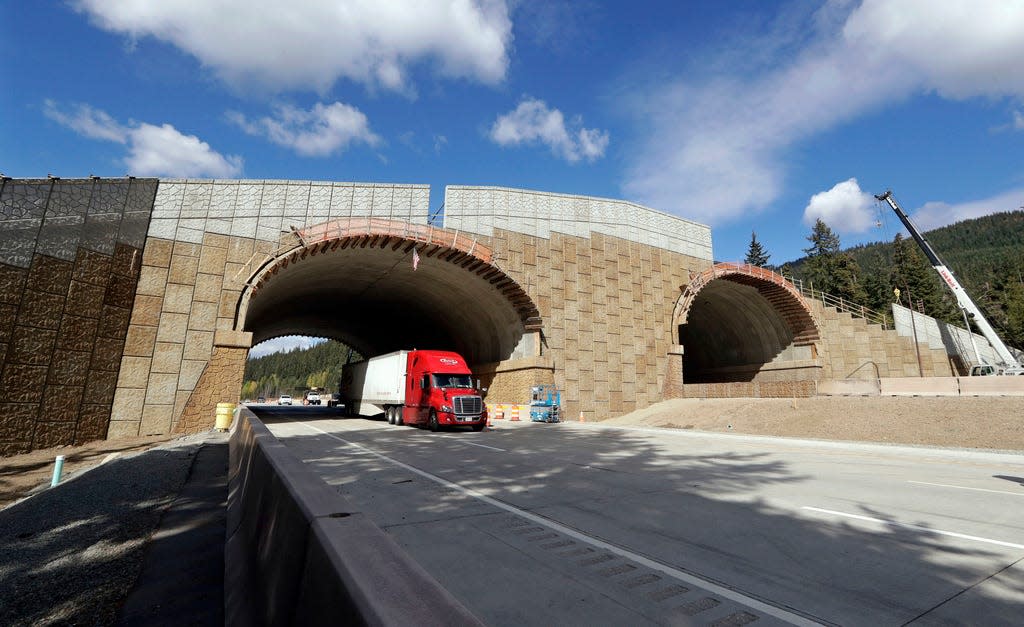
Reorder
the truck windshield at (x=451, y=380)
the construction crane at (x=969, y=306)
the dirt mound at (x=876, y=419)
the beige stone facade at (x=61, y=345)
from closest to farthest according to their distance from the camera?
the beige stone facade at (x=61, y=345), the dirt mound at (x=876, y=419), the truck windshield at (x=451, y=380), the construction crane at (x=969, y=306)

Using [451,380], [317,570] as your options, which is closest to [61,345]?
[451,380]

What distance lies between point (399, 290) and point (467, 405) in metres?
13.1

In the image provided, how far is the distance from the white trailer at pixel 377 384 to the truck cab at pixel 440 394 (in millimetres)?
834

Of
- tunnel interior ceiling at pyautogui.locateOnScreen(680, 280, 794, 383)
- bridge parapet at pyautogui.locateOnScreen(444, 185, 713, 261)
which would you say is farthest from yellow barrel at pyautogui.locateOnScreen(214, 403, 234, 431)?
tunnel interior ceiling at pyautogui.locateOnScreen(680, 280, 794, 383)

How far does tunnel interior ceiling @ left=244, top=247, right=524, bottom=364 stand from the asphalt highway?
15.6 m

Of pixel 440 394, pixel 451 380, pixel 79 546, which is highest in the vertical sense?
pixel 451 380

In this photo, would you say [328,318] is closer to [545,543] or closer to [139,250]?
[139,250]

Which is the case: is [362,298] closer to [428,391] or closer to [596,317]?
[428,391]

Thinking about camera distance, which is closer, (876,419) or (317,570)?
(317,570)

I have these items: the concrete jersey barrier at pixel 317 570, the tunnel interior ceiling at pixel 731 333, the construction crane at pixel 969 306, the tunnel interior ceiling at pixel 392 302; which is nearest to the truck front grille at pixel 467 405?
the tunnel interior ceiling at pixel 392 302

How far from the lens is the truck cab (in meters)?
20.3

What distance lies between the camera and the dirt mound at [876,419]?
1716cm

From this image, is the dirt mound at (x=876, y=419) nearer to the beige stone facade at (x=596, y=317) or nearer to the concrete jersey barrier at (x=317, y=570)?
the beige stone facade at (x=596, y=317)

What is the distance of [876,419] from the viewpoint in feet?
66.2
